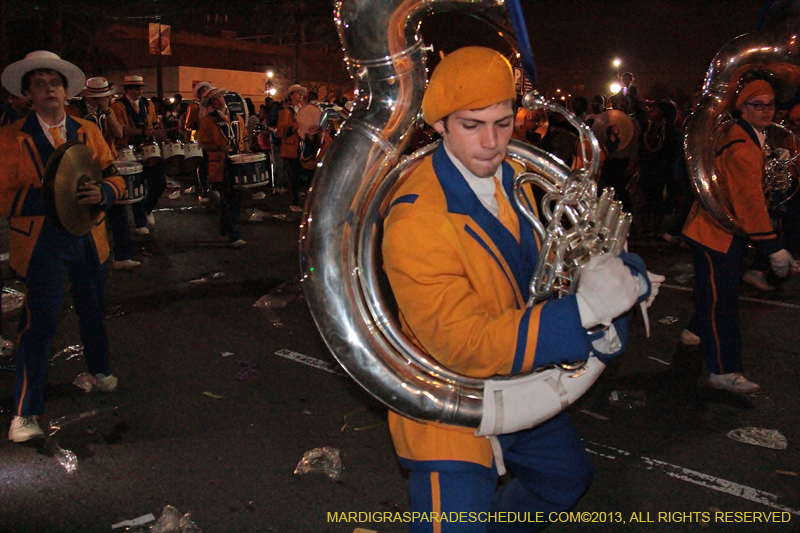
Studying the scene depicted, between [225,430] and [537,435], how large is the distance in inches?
88.7

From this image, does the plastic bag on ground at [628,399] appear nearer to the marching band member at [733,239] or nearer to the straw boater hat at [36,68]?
the marching band member at [733,239]

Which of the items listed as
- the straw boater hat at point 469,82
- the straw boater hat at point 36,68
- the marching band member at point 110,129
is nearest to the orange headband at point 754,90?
the straw boater hat at point 469,82

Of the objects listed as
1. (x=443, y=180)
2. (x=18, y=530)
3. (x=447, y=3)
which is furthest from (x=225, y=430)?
(x=447, y=3)

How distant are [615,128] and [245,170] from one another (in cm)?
491

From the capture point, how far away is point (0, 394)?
15.0 feet

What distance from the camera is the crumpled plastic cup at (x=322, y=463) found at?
366cm

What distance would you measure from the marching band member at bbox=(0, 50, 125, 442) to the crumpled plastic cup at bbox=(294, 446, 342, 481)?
155cm

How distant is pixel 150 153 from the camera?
8992 millimetres

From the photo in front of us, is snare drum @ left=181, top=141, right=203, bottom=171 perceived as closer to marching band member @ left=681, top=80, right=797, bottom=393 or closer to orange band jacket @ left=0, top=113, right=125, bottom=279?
orange band jacket @ left=0, top=113, right=125, bottom=279

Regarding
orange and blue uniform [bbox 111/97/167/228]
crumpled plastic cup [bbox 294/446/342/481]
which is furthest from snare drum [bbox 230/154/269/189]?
crumpled plastic cup [bbox 294/446/342/481]

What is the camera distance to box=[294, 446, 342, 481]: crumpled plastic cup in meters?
3.66

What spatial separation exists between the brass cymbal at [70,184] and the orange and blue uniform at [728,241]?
3.75m

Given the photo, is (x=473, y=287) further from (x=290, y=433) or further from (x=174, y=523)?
(x=290, y=433)

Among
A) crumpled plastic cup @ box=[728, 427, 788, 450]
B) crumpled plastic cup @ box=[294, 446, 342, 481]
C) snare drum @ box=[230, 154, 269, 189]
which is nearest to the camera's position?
crumpled plastic cup @ box=[294, 446, 342, 481]
